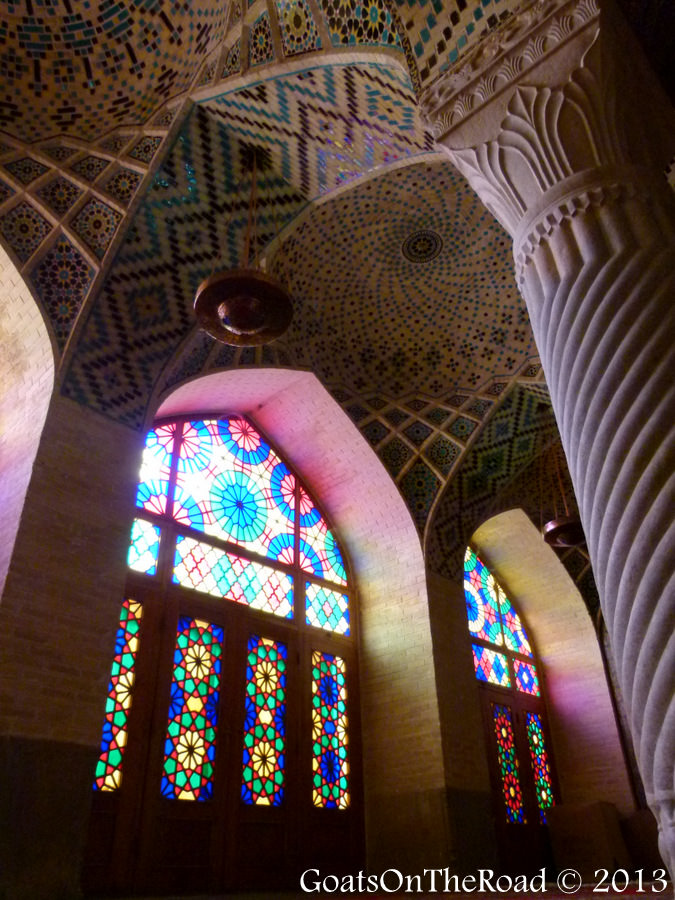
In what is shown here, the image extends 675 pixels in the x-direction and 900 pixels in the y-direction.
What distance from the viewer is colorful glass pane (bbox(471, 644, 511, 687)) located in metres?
8.70

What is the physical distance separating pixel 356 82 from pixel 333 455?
13.3ft

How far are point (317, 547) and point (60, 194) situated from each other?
4.35m

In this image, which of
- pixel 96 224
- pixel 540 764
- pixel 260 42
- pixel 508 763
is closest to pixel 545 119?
pixel 260 42

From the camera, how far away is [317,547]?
26.0ft

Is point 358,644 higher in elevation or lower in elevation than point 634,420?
higher

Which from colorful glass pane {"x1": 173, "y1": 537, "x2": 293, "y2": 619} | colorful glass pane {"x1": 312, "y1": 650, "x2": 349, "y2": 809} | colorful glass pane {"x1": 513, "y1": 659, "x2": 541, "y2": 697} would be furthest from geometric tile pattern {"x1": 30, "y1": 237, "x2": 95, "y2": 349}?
colorful glass pane {"x1": 513, "y1": 659, "x2": 541, "y2": 697}

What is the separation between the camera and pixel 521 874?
25.0 feet

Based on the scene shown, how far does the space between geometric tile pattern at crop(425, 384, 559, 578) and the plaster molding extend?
474cm

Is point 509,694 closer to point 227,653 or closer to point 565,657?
point 565,657

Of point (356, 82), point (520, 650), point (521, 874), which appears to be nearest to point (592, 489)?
point (356, 82)

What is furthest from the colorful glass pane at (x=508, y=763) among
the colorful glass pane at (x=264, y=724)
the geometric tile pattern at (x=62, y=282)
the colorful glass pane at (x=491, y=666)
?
the geometric tile pattern at (x=62, y=282)

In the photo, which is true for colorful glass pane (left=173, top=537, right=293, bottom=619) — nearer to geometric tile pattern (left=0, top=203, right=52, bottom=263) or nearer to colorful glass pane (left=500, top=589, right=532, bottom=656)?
geometric tile pattern (left=0, top=203, right=52, bottom=263)

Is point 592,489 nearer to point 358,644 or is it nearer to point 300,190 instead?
point 300,190

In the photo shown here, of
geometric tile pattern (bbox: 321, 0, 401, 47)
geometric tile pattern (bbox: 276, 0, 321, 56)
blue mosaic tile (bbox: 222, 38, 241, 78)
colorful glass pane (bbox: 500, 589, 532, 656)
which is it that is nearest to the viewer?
geometric tile pattern (bbox: 321, 0, 401, 47)
